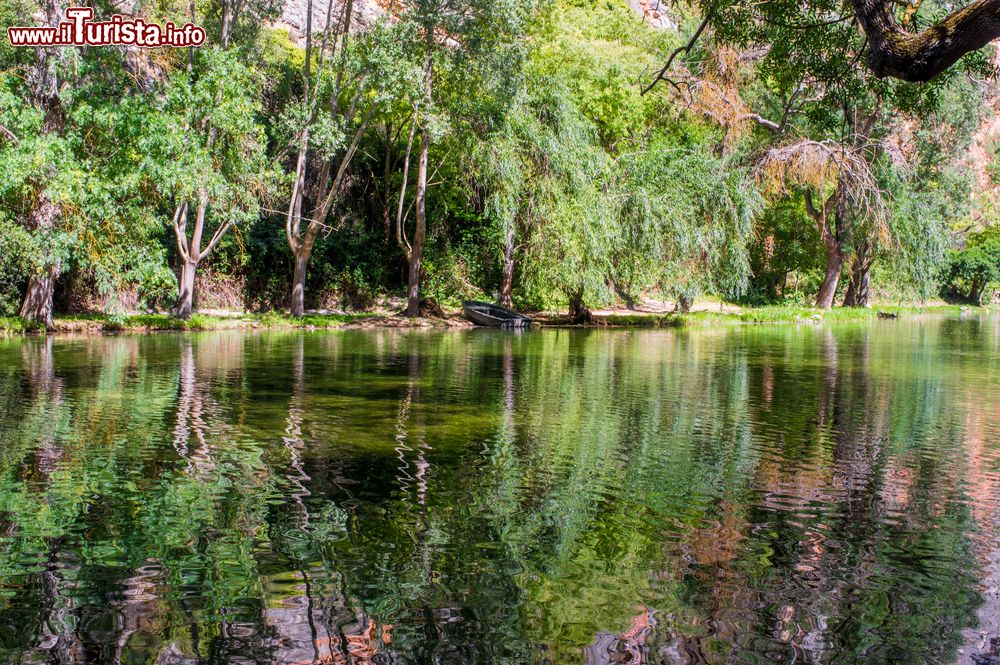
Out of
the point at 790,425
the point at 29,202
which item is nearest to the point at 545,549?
the point at 790,425

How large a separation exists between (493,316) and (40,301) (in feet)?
50.1

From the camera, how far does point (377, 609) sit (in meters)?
4.60

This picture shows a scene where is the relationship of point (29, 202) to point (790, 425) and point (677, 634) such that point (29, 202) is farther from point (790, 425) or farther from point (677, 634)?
point (677, 634)

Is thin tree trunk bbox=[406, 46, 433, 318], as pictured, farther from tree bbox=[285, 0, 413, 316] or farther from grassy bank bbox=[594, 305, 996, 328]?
grassy bank bbox=[594, 305, 996, 328]

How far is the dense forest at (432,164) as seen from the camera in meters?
26.3

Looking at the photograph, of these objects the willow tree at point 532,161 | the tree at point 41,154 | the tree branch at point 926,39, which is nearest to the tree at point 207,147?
the tree at point 41,154

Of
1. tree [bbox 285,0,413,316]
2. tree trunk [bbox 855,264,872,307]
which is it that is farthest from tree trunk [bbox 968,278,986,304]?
tree [bbox 285,0,413,316]

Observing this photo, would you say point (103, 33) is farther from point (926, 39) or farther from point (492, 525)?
point (492, 525)

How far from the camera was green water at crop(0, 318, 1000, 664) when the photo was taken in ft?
14.1

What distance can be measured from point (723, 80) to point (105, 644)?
4051 centimetres

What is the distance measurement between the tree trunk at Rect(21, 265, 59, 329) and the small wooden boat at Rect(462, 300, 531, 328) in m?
14.7

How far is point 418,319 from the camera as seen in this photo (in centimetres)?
3525

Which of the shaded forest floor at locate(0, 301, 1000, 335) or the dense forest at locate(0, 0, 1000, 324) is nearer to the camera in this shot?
the dense forest at locate(0, 0, 1000, 324)

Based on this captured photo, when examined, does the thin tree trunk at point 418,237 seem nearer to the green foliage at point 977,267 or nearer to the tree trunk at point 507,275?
the tree trunk at point 507,275
